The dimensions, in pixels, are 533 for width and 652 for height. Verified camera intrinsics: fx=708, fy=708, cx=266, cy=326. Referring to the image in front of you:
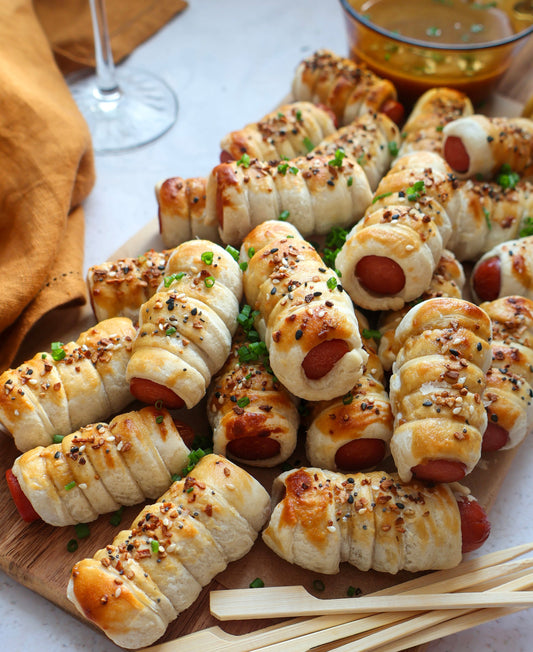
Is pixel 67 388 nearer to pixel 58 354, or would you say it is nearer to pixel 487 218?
pixel 58 354

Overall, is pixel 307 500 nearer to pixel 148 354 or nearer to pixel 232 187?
pixel 148 354

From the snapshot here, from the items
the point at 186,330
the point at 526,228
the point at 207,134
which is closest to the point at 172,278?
the point at 186,330

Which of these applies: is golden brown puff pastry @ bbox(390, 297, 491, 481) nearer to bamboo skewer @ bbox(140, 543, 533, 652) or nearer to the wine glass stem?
bamboo skewer @ bbox(140, 543, 533, 652)

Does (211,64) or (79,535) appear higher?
(211,64)

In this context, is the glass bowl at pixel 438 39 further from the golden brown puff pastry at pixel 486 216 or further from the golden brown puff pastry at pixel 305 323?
the golden brown puff pastry at pixel 305 323

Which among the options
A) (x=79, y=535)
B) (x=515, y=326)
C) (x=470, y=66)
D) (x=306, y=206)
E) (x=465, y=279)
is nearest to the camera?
(x=79, y=535)

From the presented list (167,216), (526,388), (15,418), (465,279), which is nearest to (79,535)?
(15,418)

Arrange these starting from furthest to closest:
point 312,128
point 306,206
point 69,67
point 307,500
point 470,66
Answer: point 69,67 < point 470,66 < point 312,128 < point 306,206 < point 307,500

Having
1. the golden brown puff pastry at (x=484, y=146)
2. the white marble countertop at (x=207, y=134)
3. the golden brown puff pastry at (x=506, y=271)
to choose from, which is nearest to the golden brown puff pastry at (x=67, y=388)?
the white marble countertop at (x=207, y=134)
